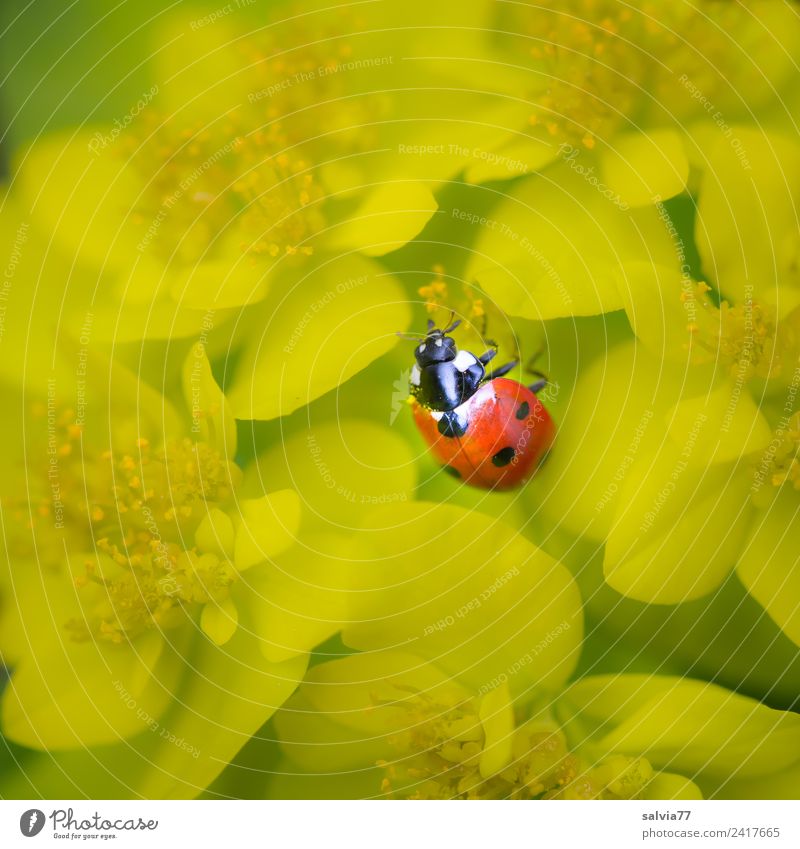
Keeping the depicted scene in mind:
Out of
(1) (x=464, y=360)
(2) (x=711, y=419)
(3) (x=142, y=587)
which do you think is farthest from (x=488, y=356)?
(3) (x=142, y=587)

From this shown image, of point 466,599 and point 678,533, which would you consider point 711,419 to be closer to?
point 678,533

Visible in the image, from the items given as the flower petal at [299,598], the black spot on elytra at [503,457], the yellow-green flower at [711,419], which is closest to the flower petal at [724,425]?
the yellow-green flower at [711,419]

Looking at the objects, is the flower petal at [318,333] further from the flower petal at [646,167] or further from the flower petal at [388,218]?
the flower petal at [646,167]
